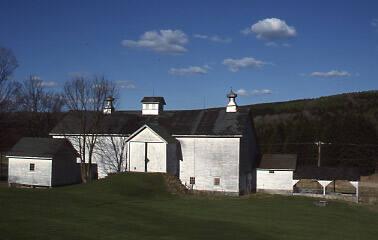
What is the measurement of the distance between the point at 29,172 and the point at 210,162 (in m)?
15.7

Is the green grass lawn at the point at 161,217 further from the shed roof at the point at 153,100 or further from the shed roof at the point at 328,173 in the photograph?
the shed roof at the point at 153,100

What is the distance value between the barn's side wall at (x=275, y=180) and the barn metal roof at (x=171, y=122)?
17.1 feet

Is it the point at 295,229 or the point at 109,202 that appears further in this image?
the point at 109,202

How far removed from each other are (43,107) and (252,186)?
38182mm

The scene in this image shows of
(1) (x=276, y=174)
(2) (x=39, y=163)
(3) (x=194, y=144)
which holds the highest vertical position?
(3) (x=194, y=144)

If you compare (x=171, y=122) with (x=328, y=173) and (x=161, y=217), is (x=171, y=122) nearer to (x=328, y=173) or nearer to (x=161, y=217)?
(x=328, y=173)

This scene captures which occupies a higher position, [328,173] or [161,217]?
[328,173]

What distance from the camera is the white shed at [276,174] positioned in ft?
149

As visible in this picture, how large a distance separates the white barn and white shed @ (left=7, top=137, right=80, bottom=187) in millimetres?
5230

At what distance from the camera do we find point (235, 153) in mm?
42750

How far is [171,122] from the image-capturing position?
47406mm

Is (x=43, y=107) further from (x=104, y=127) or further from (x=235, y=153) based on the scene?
(x=235, y=153)

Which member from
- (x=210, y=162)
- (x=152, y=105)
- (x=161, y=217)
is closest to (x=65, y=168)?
(x=152, y=105)

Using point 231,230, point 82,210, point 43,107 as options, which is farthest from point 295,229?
point 43,107
